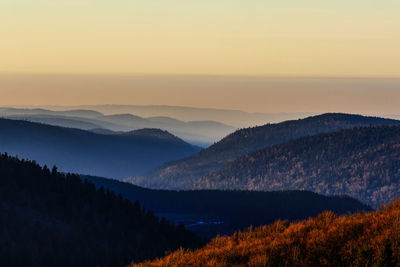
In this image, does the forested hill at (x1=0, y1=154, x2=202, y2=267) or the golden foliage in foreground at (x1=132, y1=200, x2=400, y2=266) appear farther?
the forested hill at (x1=0, y1=154, x2=202, y2=267)

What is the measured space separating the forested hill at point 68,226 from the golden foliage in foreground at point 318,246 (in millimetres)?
53635

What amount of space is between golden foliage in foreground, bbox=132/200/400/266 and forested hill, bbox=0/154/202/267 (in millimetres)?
53635

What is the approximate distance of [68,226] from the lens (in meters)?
114

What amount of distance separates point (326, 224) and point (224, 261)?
21.5 feet

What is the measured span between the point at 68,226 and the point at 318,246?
80.3 m

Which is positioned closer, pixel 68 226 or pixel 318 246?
pixel 318 246

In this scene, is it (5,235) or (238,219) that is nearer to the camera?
(5,235)

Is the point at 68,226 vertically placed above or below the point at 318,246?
below

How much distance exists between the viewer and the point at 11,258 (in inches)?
3723

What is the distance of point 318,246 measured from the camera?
121ft

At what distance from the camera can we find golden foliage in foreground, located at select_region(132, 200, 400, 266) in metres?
34.9

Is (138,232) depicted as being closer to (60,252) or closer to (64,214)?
(64,214)

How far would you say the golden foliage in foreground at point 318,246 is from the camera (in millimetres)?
34906

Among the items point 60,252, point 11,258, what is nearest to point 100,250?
point 60,252
